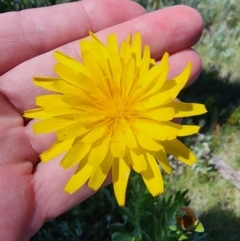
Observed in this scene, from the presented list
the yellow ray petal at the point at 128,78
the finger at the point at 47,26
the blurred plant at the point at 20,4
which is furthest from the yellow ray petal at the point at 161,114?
the blurred plant at the point at 20,4

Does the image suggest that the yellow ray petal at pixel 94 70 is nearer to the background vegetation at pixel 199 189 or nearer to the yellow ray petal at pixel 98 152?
the yellow ray petal at pixel 98 152

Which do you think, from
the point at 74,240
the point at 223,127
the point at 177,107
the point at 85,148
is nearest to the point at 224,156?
the point at 223,127

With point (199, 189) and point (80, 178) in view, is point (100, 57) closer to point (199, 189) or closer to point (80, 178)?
point (80, 178)

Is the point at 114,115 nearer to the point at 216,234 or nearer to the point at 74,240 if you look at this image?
the point at 74,240

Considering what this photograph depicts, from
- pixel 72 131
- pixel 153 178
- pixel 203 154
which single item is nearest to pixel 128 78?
pixel 72 131

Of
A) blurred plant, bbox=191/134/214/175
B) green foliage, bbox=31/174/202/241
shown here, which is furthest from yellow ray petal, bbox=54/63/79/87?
blurred plant, bbox=191/134/214/175

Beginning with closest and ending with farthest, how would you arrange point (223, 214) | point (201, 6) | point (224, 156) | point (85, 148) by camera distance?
1. point (85, 148)
2. point (223, 214)
3. point (224, 156)
4. point (201, 6)

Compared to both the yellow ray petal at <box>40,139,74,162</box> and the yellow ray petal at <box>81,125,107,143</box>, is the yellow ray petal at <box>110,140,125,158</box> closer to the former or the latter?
the yellow ray petal at <box>81,125,107,143</box>
